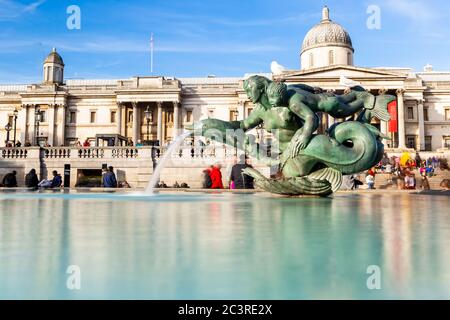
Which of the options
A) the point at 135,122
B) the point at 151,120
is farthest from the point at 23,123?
the point at 151,120

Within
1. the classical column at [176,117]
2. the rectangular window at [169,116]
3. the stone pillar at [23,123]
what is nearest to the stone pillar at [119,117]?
the rectangular window at [169,116]

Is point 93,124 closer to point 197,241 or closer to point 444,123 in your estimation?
point 444,123

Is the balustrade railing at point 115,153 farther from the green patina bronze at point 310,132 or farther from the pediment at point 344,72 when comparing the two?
the pediment at point 344,72

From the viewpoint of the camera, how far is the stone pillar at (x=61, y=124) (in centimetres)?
5291

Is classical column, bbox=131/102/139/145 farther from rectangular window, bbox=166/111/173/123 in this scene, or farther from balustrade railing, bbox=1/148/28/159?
balustrade railing, bbox=1/148/28/159

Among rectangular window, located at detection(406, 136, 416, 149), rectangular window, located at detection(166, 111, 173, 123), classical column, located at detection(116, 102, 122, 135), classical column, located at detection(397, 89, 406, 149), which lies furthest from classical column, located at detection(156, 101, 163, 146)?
rectangular window, located at detection(406, 136, 416, 149)

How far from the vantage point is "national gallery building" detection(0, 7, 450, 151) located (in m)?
51.1

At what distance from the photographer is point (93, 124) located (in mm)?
54562

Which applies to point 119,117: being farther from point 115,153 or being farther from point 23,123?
point 115,153

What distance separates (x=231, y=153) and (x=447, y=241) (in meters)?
17.3

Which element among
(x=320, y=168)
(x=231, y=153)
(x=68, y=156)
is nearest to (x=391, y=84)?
(x=231, y=153)

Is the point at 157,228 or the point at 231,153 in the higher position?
the point at 231,153
